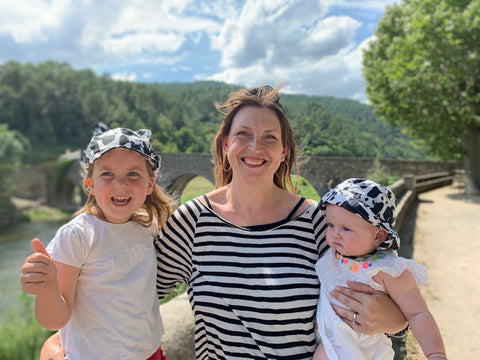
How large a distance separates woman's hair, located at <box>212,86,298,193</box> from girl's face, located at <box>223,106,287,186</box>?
0.03m

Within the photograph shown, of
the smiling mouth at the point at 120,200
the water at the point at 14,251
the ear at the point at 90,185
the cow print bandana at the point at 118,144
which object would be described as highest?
the cow print bandana at the point at 118,144

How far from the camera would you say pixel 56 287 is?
1.34 m

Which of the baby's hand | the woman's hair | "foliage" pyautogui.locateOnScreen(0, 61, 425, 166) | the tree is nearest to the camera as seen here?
the baby's hand

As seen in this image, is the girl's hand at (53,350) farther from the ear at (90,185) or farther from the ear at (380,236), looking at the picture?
the ear at (380,236)

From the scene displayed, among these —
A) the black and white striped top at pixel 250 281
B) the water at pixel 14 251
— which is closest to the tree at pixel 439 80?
the black and white striped top at pixel 250 281

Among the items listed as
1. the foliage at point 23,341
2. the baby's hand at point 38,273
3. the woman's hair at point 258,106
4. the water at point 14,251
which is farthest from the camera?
the water at point 14,251

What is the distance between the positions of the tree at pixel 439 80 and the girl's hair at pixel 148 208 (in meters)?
11.4

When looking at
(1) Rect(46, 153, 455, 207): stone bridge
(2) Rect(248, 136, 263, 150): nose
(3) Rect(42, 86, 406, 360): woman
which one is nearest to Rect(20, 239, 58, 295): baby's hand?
(3) Rect(42, 86, 406, 360): woman

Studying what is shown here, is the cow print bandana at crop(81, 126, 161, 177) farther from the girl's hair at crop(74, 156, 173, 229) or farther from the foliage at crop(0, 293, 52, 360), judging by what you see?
the foliage at crop(0, 293, 52, 360)

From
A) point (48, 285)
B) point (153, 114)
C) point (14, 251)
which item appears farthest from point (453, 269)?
point (14, 251)

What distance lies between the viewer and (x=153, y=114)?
577 cm

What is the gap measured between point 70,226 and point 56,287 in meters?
0.27

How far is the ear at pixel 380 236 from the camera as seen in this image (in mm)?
1448

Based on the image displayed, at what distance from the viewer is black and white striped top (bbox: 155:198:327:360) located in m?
1.43
